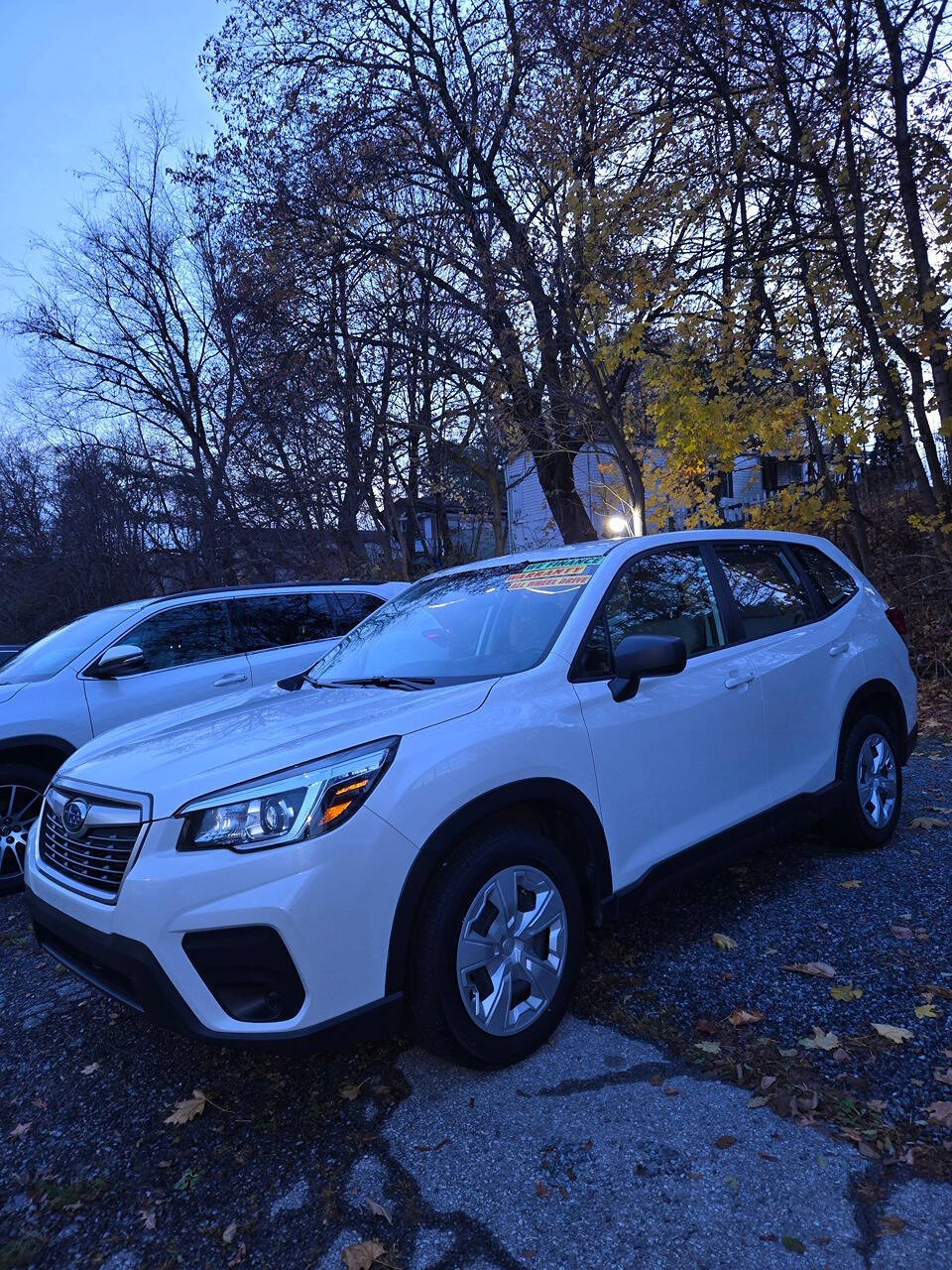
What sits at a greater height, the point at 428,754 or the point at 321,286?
the point at 321,286

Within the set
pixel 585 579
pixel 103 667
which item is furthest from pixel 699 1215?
pixel 103 667

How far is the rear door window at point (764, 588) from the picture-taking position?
405cm

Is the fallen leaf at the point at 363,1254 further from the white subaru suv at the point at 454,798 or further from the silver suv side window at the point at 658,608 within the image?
the silver suv side window at the point at 658,608

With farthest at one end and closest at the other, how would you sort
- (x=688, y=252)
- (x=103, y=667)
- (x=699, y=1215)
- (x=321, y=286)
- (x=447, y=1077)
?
(x=321, y=286) → (x=688, y=252) → (x=103, y=667) → (x=447, y=1077) → (x=699, y=1215)

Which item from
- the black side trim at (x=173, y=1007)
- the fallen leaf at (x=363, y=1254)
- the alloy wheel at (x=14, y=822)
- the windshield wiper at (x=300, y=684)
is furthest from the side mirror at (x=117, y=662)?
the fallen leaf at (x=363, y=1254)

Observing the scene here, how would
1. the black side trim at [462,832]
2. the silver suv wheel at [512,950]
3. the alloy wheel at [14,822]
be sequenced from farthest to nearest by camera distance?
the alloy wheel at [14,822] < the silver suv wheel at [512,950] < the black side trim at [462,832]

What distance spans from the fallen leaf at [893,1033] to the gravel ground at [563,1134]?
0.08 ft

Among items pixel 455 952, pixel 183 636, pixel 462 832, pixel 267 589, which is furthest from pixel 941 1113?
pixel 267 589

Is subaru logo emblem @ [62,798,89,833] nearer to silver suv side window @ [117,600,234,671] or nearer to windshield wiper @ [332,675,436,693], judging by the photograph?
windshield wiper @ [332,675,436,693]

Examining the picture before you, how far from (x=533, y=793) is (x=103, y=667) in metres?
3.82

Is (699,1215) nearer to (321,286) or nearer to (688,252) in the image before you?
(688,252)

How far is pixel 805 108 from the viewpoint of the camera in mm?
8258

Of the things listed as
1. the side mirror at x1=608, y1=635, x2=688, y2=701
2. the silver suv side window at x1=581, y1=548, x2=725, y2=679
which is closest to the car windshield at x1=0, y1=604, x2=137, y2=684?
the silver suv side window at x1=581, y1=548, x2=725, y2=679

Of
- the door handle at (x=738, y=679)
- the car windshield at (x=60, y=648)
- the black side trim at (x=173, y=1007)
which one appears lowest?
the black side trim at (x=173, y=1007)
